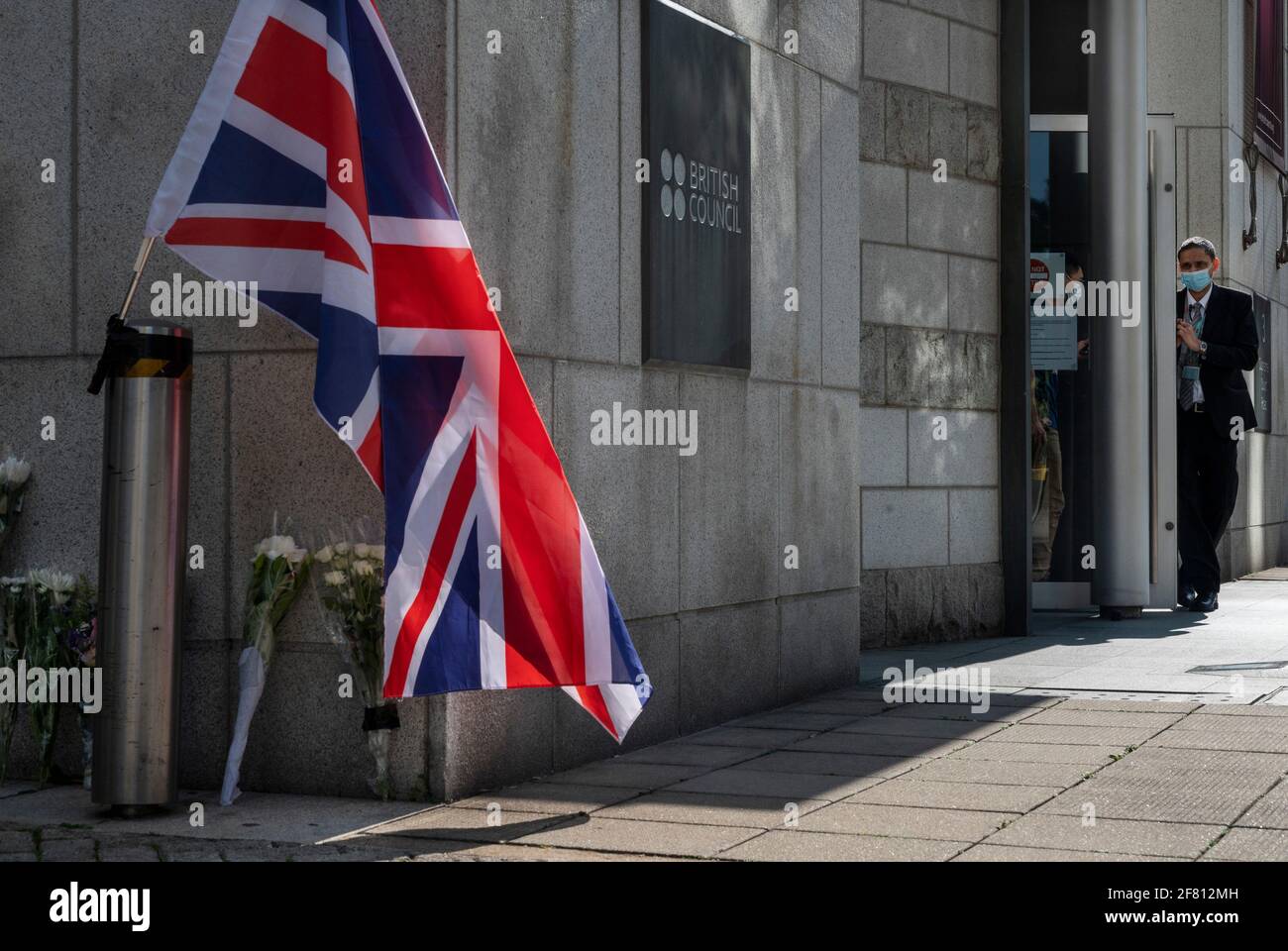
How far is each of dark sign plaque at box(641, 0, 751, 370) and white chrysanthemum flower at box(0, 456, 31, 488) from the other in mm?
2337

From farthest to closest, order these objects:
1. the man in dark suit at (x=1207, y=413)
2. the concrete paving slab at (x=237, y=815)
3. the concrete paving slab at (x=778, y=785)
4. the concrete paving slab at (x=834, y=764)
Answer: the man in dark suit at (x=1207, y=413), the concrete paving slab at (x=834, y=764), the concrete paving slab at (x=778, y=785), the concrete paving slab at (x=237, y=815)

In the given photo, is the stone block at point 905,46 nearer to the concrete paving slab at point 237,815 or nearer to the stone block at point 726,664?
the stone block at point 726,664

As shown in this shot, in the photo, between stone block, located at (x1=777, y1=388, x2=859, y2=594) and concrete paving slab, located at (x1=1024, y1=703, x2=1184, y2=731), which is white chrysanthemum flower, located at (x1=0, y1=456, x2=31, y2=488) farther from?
concrete paving slab, located at (x1=1024, y1=703, x2=1184, y2=731)

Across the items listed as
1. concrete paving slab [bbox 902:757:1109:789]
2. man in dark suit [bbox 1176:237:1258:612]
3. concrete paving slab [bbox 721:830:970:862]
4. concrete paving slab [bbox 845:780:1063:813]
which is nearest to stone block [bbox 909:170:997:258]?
man in dark suit [bbox 1176:237:1258:612]

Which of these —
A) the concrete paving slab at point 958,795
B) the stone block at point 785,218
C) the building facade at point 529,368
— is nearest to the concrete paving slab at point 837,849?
the concrete paving slab at point 958,795

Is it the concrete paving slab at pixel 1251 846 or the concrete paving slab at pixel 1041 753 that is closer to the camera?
the concrete paving slab at pixel 1251 846

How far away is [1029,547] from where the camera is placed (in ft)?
35.8

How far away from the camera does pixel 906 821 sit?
17.2ft

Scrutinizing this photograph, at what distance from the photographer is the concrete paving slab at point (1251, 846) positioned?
184 inches

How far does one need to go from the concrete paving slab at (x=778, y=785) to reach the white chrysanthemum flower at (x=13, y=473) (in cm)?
253

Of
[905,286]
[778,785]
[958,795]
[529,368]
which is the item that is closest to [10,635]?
[529,368]

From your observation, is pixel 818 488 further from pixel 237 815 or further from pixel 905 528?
pixel 237 815
